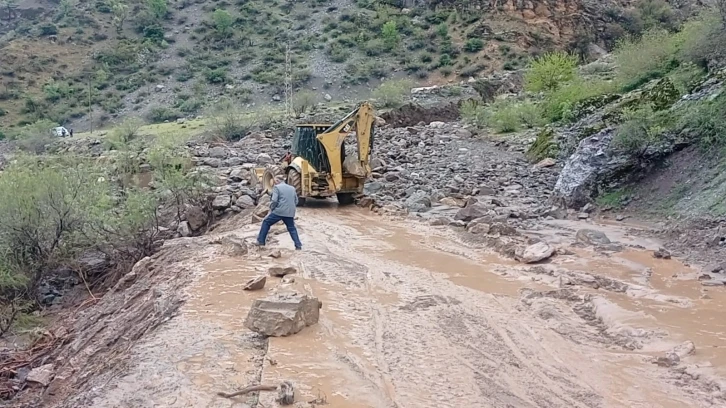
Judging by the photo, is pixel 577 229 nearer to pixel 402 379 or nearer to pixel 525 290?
pixel 525 290

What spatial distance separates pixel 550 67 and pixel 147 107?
3185cm

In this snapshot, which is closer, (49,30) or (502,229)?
(502,229)

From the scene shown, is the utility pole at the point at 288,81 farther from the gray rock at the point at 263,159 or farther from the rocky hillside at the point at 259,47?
the gray rock at the point at 263,159

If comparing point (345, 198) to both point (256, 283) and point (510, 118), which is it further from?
point (510, 118)

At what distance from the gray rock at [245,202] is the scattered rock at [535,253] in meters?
8.12

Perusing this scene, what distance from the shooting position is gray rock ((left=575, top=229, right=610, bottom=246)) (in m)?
10.6

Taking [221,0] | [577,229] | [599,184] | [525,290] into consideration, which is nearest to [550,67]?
[599,184]

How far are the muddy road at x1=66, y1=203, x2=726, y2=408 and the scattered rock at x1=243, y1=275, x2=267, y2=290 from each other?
0.10 metres

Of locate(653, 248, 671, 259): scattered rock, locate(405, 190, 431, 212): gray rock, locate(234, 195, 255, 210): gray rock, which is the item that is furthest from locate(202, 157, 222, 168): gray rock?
locate(653, 248, 671, 259): scattered rock

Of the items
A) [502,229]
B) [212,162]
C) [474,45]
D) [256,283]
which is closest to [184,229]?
[212,162]

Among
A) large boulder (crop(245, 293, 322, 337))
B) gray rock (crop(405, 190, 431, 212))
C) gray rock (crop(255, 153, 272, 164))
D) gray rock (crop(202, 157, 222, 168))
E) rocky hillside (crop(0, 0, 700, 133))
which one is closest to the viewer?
large boulder (crop(245, 293, 322, 337))

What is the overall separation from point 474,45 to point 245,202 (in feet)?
138

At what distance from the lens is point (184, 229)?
50.8 feet

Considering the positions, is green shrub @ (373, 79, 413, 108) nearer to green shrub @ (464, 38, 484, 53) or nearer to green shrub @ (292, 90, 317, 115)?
green shrub @ (292, 90, 317, 115)
